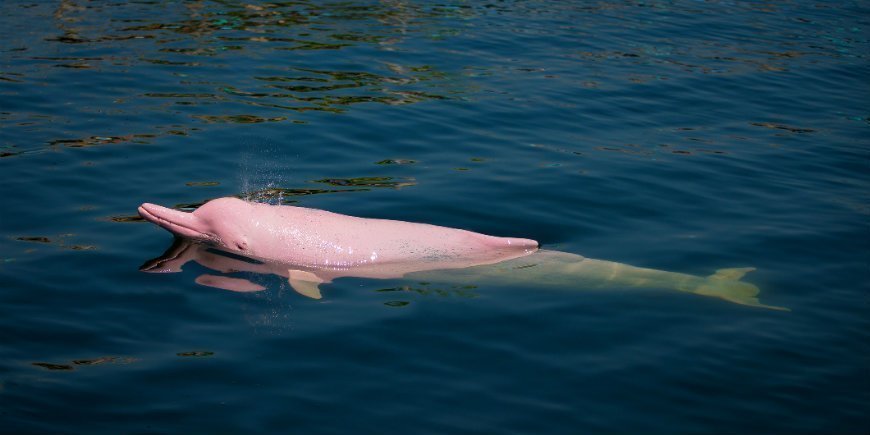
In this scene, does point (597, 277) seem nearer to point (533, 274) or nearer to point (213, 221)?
point (533, 274)

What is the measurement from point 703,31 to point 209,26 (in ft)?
28.5

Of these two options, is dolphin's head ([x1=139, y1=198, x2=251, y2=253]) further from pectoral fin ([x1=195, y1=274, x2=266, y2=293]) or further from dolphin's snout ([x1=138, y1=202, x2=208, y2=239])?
pectoral fin ([x1=195, y1=274, x2=266, y2=293])

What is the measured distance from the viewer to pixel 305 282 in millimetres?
7668

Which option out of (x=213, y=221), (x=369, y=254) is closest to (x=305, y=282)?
(x=369, y=254)

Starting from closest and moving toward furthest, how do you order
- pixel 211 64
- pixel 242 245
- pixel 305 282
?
pixel 305 282
pixel 242 245
pixel 211 64

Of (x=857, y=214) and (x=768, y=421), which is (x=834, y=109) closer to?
(x=857, y=214)

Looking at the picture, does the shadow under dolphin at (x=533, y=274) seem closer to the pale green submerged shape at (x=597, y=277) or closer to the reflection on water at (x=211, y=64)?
the pale green submerged shape at (x=597, y=277)

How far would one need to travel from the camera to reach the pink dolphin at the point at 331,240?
321 inches

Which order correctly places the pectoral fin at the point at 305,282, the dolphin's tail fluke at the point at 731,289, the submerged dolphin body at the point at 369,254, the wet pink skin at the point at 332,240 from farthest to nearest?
the wet pink skin at the point at 332,240 < the submerged dolphin body at the point at 369,254 < the dolphin's tail fluke at the point at 731,289 < the pectoral fin at the point at 305,282

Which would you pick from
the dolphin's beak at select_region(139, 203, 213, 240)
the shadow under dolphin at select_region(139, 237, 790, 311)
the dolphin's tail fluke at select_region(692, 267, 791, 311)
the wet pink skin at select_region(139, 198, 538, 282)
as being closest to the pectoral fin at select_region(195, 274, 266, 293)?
the shadow under dolphin at select_region(139, 237, 790, 311)

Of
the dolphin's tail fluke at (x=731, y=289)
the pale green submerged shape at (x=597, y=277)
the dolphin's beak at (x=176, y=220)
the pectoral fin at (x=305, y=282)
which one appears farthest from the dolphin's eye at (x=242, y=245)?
the dolphin's tail fluke at (x=731, y=289)

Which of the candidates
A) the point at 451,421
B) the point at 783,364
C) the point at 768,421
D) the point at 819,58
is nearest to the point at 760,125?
the point at 819,58

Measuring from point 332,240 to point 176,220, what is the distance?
4.41 feet

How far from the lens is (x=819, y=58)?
16.7 metres
